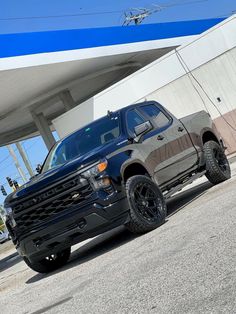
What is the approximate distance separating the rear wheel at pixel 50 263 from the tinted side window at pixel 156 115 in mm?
2617

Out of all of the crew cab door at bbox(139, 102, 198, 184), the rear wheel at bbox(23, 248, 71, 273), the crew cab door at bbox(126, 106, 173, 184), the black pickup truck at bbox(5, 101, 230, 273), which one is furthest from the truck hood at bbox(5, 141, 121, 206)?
the crew cab door at bbox(139, 102, 198, 184)

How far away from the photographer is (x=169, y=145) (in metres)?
9.27

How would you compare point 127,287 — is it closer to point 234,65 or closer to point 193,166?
point 193,166

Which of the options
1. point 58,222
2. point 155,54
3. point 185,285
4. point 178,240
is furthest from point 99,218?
point 155,54

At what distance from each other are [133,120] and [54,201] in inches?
88.7

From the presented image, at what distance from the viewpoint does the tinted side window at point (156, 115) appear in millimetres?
9625

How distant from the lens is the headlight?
7453 millimetres

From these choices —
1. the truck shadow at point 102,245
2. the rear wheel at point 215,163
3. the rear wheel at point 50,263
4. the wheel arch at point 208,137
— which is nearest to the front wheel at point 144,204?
the truck shadow at point 102,245

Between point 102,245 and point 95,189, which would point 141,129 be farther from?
point 102,245

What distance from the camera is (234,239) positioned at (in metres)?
5.69

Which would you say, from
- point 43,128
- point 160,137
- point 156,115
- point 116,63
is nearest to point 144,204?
point 160,137

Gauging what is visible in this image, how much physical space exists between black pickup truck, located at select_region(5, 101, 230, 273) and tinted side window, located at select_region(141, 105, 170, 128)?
32cm

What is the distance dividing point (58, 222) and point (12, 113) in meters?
20.2

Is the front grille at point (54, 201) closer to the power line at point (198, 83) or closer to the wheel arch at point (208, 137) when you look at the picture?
the wheel arch at point (208, 137)
